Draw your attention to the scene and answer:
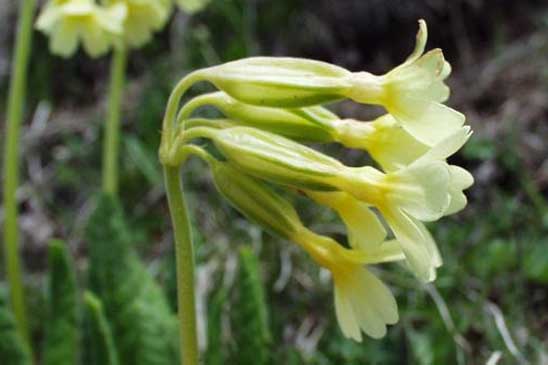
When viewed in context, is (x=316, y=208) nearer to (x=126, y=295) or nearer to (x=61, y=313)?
(x=126, y=295)

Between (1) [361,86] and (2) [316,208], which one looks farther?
(2) [316,208]

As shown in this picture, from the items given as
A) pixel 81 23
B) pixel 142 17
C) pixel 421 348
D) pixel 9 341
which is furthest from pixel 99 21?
pixel 421 348

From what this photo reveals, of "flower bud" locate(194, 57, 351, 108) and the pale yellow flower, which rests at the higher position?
"flower bud" locate(194, 57, 351, 108)

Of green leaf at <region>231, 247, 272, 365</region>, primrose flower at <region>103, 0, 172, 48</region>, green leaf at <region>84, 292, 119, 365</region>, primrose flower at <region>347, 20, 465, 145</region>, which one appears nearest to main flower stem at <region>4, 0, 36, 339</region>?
primrose flower at <region>103, 0, 172, 48</region>

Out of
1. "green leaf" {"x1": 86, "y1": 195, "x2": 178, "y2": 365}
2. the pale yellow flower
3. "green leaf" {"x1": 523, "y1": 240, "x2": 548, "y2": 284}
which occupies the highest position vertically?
the pale yellow flower

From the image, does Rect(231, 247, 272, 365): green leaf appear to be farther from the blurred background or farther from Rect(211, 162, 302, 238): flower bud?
Rect(211, 162, 302, 238): flower bud

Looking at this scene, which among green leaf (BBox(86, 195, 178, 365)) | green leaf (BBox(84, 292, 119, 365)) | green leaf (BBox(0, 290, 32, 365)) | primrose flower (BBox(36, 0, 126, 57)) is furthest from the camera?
primrose flower (BBox(36, 0, 126, 57))

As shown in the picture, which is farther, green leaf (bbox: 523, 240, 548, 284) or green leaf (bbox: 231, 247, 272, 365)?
green leaf (bbox: 523, 240, 548, 284)

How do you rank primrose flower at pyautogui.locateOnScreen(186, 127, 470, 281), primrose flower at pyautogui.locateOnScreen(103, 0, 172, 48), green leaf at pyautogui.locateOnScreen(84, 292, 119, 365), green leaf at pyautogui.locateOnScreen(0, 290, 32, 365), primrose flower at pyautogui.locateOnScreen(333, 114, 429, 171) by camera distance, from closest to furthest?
primrose flower at pyautogui.locateOnScreen(186, 127, 470, 281), primrose flower at pyautogui.locateOnScreen(333, 114, 429, 171), green leaf at pyautogui.locateOnScreen(84, 292, 119, 365), green leaf at pyautogui.locateOnScreen(0, 290, 32, 365), primrose flower at pyautogui.locateOnScreen(103, 0, 172, 48)

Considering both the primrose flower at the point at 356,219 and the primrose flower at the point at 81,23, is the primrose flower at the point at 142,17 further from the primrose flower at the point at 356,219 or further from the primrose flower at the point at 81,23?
the primrose flower at the point at 356,219
